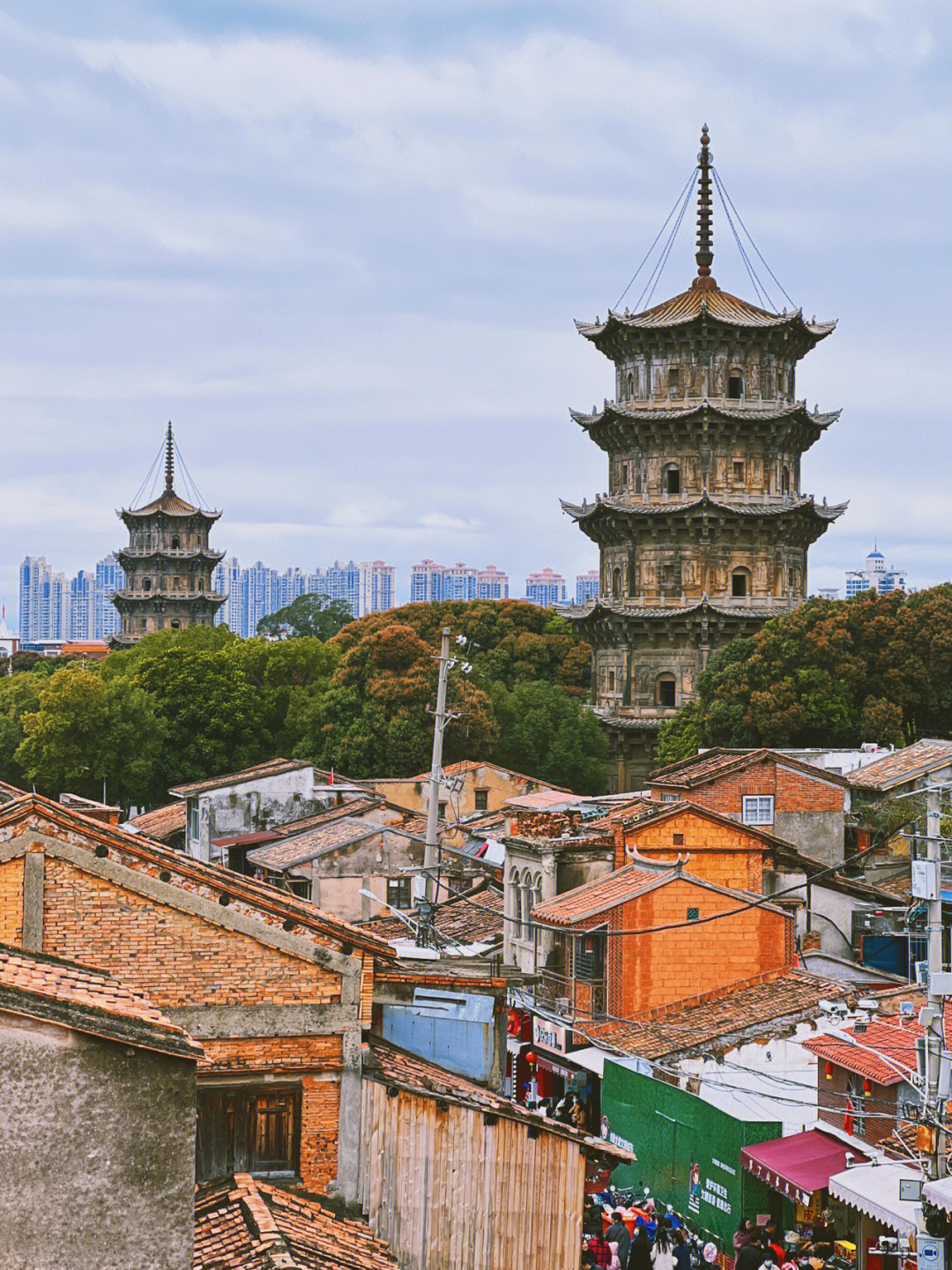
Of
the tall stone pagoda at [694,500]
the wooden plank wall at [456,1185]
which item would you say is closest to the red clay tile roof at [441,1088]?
the wooden plank wall at [456,1185]

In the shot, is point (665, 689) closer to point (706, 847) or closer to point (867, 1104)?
point (706, 847)

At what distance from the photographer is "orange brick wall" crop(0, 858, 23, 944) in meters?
14.8

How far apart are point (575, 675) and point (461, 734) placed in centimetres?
1994

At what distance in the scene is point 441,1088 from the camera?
15.8 m

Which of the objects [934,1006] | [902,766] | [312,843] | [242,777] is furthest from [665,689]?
[934,1006]

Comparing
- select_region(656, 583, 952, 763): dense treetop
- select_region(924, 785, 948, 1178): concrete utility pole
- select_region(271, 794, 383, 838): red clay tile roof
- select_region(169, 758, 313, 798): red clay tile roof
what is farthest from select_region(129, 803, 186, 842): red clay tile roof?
select_region(924, 785, 948, 1178): concrete utility pole

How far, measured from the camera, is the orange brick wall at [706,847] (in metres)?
30.9

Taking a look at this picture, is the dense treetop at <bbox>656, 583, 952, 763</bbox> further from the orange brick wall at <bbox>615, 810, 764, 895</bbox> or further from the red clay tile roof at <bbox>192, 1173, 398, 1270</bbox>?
the red clay tile roof at <bbox>192, 1173, 398, 1270</bbox>

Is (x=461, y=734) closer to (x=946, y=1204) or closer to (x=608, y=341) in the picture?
Result: (x=608, y=341)

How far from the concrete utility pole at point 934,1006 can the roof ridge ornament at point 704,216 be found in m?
59.5

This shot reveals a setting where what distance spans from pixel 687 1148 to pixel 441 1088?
793 cm

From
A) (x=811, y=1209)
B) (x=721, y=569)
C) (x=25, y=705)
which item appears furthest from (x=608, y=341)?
(x=811, y=1209)

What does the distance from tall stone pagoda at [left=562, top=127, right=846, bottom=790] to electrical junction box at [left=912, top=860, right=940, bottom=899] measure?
52573mm

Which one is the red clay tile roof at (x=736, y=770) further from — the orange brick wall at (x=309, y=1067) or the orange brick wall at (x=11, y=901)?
the orange brick wall at (x=11, y=901)
